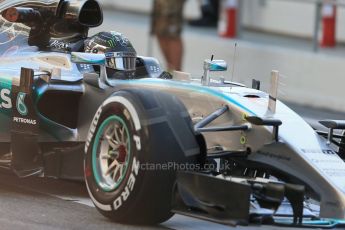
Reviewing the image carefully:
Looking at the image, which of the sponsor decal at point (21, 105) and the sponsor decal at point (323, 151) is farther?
the sponsor decal at point (21, 105)

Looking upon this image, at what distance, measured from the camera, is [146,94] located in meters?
6.68

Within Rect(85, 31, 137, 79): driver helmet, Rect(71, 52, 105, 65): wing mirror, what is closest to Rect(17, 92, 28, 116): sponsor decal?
Rect(71, 52, 105, 65): wing mirror

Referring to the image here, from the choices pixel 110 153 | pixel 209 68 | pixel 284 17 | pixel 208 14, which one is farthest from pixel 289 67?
pixel 110 153

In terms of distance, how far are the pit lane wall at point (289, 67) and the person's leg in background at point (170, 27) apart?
1.00 meters

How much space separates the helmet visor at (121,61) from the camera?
7934mm

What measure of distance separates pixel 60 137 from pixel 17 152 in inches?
13.0

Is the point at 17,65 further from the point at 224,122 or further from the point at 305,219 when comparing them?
the point at 305,219

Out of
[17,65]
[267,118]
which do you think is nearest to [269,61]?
[17,65]

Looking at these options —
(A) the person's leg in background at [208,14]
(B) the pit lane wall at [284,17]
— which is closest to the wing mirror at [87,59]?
(B) the pit lane wall at [284,17]

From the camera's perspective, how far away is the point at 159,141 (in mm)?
6449

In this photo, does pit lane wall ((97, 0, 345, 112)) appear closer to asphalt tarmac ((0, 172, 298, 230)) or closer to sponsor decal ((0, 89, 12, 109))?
asphalt tarmac ((0, 172, 298, 230))

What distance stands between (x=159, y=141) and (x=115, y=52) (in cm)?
173

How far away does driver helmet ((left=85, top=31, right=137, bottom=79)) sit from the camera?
7.93 m

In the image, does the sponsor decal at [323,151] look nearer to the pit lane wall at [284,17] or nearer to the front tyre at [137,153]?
the front tyre at [137,153]
